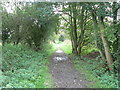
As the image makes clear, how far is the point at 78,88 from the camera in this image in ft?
15.2

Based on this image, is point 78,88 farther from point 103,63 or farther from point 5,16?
point 5,16

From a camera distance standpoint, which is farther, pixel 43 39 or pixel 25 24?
pixel 43 39

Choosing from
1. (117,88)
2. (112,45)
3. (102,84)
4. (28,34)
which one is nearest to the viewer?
(117,88)

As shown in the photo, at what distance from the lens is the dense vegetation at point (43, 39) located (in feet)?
16.5

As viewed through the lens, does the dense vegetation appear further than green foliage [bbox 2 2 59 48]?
No

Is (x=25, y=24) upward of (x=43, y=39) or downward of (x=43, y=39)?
upward

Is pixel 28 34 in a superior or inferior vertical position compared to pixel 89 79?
superior

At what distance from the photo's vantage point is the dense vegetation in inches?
197

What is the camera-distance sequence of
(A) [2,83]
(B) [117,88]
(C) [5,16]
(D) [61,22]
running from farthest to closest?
(D) [61,22]
(C) [5,16]
(B) [117,88]
(A) [2,83]

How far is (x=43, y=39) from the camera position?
13.8 meters

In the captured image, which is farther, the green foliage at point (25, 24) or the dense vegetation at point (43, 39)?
the green foliage at point (25, 24)

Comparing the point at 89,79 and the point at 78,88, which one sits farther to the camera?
the point at 89,79

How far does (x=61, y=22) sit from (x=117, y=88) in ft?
40.3

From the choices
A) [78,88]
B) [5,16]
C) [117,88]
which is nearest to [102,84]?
[117,88]
